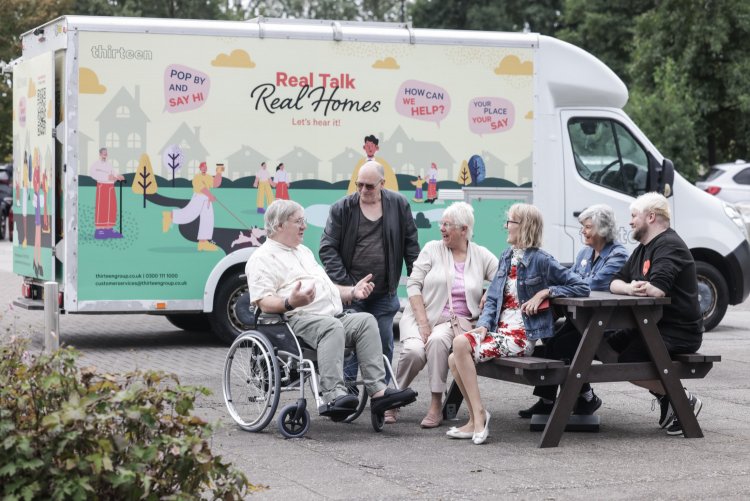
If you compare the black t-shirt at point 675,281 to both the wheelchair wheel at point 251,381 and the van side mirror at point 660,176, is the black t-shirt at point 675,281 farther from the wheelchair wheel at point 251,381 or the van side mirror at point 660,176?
the van side mirror at point 660,176

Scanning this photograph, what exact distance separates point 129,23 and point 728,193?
17.8 m

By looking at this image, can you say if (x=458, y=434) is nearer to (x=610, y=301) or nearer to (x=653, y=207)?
(x=610, y=301)

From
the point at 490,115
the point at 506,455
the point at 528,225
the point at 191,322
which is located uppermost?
the point at 490,115

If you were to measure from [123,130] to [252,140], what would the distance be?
3.86 feet

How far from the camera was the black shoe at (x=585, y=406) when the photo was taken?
8.20m

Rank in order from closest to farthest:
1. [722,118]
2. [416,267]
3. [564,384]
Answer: [564,384] < [416,267] < [722,118]

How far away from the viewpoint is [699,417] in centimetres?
856

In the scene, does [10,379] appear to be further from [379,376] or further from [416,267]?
[416,267]

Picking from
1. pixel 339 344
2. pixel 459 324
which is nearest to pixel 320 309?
pixel 339 344

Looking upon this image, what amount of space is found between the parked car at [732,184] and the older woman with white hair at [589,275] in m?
18.6

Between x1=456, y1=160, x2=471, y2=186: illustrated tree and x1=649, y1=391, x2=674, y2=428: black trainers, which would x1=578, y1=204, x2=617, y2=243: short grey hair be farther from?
x1=456, y1=160, x2=471, y2=186: illustrated tree

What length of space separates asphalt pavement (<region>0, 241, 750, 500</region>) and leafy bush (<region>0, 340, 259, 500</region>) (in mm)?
263

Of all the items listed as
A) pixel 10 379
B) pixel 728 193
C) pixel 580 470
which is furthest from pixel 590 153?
pixel 728 193

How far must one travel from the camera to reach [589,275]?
338 inches
